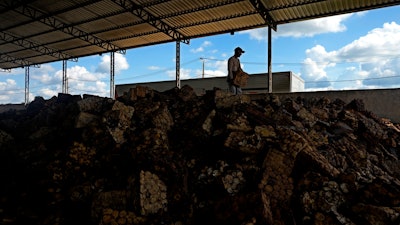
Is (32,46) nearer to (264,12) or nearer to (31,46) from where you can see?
(31,46)

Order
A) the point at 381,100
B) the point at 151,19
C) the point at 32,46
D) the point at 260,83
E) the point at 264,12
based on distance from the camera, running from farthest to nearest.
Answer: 1. the point at 32,46
2. the point at 260,83
3. the point at 151,19
4. the point at 264,12
5. the point at 381,100

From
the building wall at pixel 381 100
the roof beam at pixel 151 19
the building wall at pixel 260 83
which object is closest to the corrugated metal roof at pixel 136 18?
the roof beam at pixel 151 19

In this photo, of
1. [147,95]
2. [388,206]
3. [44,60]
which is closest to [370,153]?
[388,206]

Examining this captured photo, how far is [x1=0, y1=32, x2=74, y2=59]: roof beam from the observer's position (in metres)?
20.1

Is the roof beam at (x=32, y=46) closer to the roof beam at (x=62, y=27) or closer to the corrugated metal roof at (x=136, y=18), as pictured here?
the corrugated metal roof at (x=136, y=18)

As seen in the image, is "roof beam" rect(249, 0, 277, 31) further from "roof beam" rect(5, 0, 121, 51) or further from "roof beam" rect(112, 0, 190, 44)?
"roof beam" rect(5, 0, 121, 51)

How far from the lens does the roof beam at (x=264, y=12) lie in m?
12.2

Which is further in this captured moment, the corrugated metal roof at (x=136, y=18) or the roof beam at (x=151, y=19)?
the roof beam at (x=151, y=19)

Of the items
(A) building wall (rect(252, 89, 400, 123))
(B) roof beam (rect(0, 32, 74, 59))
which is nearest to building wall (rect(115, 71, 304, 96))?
(A) building wall (rect(252, 89, 400, 123))

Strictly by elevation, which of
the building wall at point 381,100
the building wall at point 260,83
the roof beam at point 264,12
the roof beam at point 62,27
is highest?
the roof beam at point 62,27

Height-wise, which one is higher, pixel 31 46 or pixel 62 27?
pixel 62 27

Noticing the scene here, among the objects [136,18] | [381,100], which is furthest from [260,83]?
[136,18]

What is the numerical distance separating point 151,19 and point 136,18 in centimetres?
82

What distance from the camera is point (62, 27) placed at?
1703 centimetres
